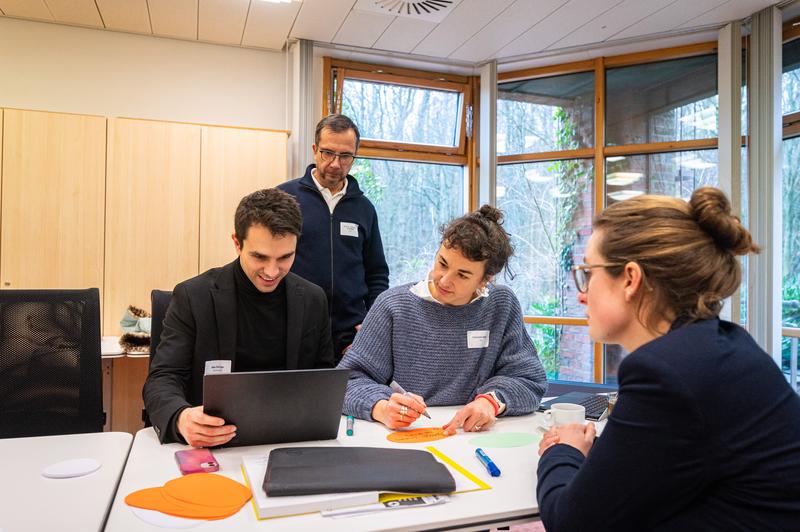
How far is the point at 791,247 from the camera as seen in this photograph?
3.51 metres

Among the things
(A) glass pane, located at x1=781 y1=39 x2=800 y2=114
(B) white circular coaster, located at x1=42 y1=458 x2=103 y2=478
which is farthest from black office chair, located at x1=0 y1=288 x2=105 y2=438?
(A) glass pane, located at x1=781 y1=39 x2=800 y2=114

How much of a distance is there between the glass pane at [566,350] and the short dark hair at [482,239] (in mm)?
2596

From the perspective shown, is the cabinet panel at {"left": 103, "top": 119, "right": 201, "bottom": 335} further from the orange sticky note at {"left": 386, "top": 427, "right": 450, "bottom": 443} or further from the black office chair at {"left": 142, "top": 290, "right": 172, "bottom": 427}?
the orange sticky note at {"left": 386, "top": 427, "right": 450, "bottom": 443}

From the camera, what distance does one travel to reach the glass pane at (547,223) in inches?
169

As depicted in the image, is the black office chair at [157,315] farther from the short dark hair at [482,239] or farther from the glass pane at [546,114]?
the glass pane at [546,114]

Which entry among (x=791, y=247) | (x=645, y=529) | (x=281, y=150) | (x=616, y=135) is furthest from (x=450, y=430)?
(x=616, y=135)

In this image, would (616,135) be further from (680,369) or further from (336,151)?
(680,369)

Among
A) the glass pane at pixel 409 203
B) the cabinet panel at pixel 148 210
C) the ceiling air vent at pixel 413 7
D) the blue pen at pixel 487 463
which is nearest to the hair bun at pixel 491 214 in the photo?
the blue pen at pixel 487 463

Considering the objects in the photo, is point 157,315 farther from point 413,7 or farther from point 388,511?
point 413,7

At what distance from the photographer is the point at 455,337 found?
1825mm

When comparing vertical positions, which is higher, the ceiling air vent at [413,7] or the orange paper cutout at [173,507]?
the ceiling air vent at [413,7]

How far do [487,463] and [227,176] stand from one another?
9.27 feet

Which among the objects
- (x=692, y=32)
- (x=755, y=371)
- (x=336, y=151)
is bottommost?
(x=755, y=371)

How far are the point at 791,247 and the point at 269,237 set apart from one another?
333 centimetres
